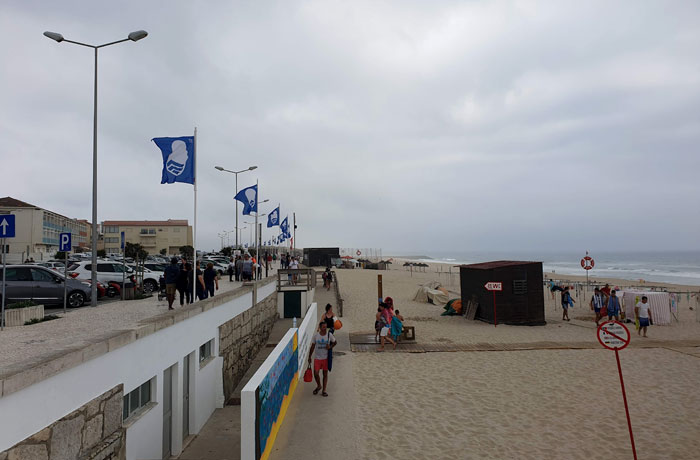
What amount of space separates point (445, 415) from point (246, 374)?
22.8 feet

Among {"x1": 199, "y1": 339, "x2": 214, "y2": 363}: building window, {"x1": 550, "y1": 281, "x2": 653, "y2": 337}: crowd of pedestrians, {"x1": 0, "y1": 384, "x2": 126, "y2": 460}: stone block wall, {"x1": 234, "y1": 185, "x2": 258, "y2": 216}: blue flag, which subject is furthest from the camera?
{"x1": 234, "y1": 185, "x2": 258, "y2": 216}: blue flag

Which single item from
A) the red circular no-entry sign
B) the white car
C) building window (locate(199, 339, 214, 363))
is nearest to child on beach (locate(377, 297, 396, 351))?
building window (locate(199, 339, 214, 363))

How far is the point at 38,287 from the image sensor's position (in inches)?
468

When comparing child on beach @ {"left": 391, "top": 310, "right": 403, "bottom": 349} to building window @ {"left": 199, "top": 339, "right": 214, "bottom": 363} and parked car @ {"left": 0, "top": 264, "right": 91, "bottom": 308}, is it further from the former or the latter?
parked car @ {"left": 0, "top": 264, "right": 91, "bottom": 308}

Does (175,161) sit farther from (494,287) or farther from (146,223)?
(146,223)

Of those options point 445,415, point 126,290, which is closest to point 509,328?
point 445,415

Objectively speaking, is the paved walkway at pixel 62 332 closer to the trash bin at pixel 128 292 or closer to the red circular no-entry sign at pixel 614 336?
the trash bin at pixel 128 292

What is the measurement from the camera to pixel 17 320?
815 centimetres

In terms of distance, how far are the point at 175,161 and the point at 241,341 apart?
578cm

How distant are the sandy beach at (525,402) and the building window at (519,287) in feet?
10.0

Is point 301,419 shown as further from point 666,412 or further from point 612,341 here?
point 666,412

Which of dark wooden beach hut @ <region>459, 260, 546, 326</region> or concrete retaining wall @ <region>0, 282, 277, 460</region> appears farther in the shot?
dark wooden beach hut @ <region>459, 260, 546, 326</region>

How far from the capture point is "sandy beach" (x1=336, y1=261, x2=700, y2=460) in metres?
7.30

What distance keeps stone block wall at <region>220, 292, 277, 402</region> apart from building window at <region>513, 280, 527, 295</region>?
11027mm
